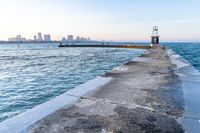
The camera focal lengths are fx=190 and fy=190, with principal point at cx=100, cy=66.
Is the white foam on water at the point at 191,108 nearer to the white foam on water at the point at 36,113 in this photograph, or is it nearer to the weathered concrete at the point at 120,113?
the weathered concrete at the point at 120,113

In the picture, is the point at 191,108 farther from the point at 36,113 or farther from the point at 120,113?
the point at 36,113

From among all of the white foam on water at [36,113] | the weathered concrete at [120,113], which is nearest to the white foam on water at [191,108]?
the weathered concrete at [120,113]

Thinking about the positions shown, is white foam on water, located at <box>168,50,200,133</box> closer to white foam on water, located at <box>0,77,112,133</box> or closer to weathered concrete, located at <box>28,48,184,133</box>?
weathered concrete, located at <box>28,48,184,133</box>

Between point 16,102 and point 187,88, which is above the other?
point 187,88

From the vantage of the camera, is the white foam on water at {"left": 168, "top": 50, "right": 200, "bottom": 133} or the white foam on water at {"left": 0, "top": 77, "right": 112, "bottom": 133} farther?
the white foam on water at {"left": 168, "top": 50, "right": 200, "bottom": 133}

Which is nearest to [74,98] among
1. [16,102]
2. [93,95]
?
[93,95]

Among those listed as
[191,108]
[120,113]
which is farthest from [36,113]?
[191,108]

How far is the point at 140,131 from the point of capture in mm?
2957

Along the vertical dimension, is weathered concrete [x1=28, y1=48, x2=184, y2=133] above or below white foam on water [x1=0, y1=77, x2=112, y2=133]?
below

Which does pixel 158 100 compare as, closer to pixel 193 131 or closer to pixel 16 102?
pixel 193 131

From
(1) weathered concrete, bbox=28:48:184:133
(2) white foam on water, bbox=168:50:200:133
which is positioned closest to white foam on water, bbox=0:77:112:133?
(1) weathered concrete, bbox=28:48:184:133

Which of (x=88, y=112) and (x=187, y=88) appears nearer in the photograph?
(x=88, y=112)

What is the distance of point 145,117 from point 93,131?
1.11 metres

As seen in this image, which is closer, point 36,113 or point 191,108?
point 36,113
